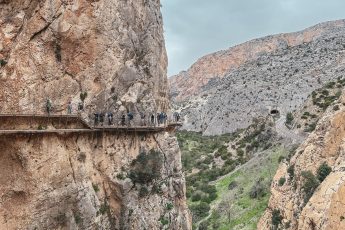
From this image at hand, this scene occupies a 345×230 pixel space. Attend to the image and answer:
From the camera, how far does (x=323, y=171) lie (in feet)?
119

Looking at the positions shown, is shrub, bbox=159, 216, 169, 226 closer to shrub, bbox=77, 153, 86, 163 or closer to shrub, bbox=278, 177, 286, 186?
shrub, bbox=77, 153, 86, 163

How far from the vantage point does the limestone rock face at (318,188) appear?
29281mm

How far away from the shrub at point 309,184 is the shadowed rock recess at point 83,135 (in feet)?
30.1

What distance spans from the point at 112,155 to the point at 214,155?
58.0 m

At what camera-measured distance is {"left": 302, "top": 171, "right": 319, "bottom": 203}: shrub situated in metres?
35.7

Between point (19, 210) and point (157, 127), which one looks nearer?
point (19, 210)

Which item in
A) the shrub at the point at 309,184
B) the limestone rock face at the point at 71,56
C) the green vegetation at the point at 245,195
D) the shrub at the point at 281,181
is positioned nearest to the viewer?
the limestone rock face at the point at 71,56

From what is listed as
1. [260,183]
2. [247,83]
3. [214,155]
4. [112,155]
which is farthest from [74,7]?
[247,83]

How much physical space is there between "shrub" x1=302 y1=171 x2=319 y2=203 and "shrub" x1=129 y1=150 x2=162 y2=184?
36.1 feet

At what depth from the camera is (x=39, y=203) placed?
85.7 ft

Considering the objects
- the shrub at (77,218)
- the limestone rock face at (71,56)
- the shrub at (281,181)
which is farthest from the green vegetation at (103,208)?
the shrub at (281,181)

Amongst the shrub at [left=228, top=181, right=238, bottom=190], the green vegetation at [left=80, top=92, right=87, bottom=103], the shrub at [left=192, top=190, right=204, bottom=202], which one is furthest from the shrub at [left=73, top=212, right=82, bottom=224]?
the shrub at [left=228, top=181, right=238, bottom=190]

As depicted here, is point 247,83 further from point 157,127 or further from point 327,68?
point 157,127

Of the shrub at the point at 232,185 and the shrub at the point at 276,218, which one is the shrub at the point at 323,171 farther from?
the shrub at the point at 232,185
